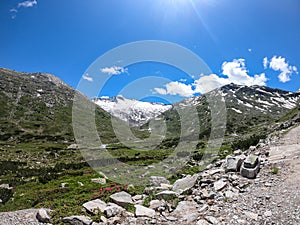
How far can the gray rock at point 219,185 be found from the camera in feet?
43.2

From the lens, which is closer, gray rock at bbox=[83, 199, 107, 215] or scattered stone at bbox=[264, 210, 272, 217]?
scattered stone at bbox=[264, 210, 272, 217]

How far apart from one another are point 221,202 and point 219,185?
1733mm

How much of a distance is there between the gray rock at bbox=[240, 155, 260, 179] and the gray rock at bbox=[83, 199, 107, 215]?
345 inches

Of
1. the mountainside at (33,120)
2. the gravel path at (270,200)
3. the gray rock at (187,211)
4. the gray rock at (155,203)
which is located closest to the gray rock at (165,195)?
the gray rock at (155,203)

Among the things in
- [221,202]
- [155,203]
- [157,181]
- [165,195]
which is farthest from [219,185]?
[157,181]

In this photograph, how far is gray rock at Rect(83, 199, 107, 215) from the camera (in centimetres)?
1199

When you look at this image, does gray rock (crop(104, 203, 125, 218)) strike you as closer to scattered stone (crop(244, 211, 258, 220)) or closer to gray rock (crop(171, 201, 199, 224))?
gray rock (crop(171, 201, 199, 224))

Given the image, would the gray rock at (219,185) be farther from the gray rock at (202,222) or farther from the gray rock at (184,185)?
the gray rock at (202,222)

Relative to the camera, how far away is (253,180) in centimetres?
1373

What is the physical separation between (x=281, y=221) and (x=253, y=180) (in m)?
4.33

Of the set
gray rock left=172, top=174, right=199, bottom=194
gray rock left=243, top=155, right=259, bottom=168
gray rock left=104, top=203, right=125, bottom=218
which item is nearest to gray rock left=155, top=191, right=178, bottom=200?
gray rock left=172, top=174, right=199, bottom=194

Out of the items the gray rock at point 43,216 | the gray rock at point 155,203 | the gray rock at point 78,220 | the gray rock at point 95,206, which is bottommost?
the gray rock at point 43,216

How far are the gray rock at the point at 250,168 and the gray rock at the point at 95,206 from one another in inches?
345

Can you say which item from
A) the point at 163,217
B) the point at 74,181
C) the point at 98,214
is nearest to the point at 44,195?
the point at 74,181
